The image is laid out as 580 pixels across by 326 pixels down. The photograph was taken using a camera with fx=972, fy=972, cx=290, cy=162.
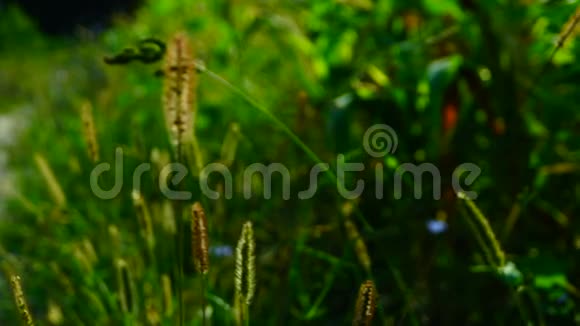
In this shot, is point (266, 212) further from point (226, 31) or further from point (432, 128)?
point (226, 31)

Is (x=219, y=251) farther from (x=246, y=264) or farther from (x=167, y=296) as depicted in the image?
(x=246, y=264)

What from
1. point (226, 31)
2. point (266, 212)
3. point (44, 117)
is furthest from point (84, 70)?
point (266, 212)

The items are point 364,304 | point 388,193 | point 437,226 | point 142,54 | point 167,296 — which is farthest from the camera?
point 388,193

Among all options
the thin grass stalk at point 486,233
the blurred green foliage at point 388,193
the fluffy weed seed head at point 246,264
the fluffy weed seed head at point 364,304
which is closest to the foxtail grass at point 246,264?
the fluffy weed seed head at point 246,264

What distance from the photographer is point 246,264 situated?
1075 millimetres

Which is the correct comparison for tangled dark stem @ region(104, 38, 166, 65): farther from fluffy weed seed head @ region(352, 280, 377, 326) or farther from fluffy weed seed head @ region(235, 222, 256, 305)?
fluffy weed seed head @ region(352, 280, 377, 326)

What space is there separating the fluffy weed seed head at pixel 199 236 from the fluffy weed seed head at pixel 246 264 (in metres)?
0.04

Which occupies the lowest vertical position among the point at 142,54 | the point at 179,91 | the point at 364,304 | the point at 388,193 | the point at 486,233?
the point at 364,304

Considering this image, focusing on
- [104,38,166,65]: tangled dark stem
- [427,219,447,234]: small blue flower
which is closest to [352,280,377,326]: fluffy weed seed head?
[104,38,166,65]: tangled dark stem

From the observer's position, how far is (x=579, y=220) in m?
2.10

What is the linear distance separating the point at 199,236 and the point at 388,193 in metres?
1.13

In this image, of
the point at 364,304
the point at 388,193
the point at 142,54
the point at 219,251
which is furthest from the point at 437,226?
the point at 364,304

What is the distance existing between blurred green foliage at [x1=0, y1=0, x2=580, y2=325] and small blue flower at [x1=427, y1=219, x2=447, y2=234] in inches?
1.5

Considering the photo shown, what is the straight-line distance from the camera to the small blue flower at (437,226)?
1.88 m
